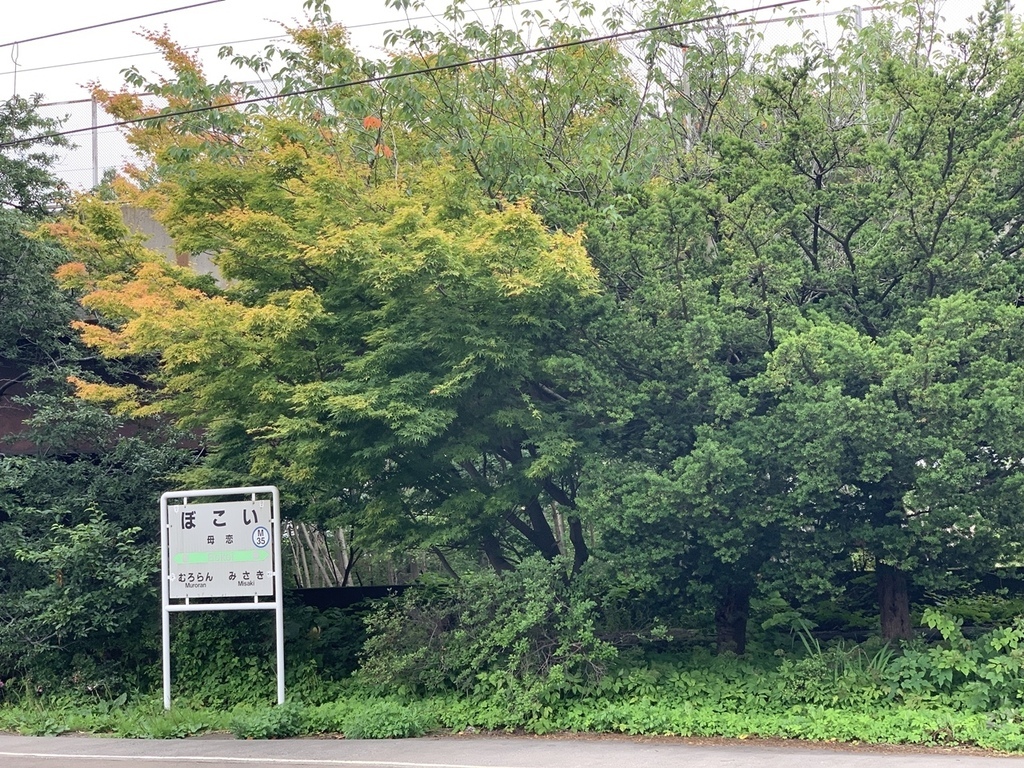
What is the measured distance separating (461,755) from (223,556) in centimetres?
375

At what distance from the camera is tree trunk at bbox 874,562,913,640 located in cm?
1085

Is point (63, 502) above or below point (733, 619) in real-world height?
above

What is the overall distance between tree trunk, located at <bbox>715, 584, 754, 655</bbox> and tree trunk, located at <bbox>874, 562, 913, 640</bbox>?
151 centimetres

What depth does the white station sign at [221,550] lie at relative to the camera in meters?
10.7

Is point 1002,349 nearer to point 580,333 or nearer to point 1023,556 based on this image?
point 1023,556

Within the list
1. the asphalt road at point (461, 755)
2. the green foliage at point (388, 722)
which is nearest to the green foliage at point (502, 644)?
the green foliage at point (388, 722)

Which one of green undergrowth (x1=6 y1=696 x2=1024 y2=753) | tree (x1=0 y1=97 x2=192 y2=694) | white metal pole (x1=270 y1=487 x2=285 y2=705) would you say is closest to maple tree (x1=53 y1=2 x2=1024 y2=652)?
white metal pole (x1=270 y1=487 x2=285 y2=705)

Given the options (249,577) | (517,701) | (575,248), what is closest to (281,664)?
(249,577)

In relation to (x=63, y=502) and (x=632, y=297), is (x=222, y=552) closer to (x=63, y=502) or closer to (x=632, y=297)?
(x=63, y=502)

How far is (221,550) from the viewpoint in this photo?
10.8 m

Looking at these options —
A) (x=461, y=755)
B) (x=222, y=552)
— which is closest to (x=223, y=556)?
(x=222, y=552)

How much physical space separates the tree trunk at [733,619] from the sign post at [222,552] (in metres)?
5.28

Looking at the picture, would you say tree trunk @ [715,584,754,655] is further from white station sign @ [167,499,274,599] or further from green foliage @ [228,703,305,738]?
white station sign @ [167,499,274,599]

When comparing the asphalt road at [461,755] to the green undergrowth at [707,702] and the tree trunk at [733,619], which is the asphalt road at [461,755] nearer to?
the green undergrowth at [707,702]
